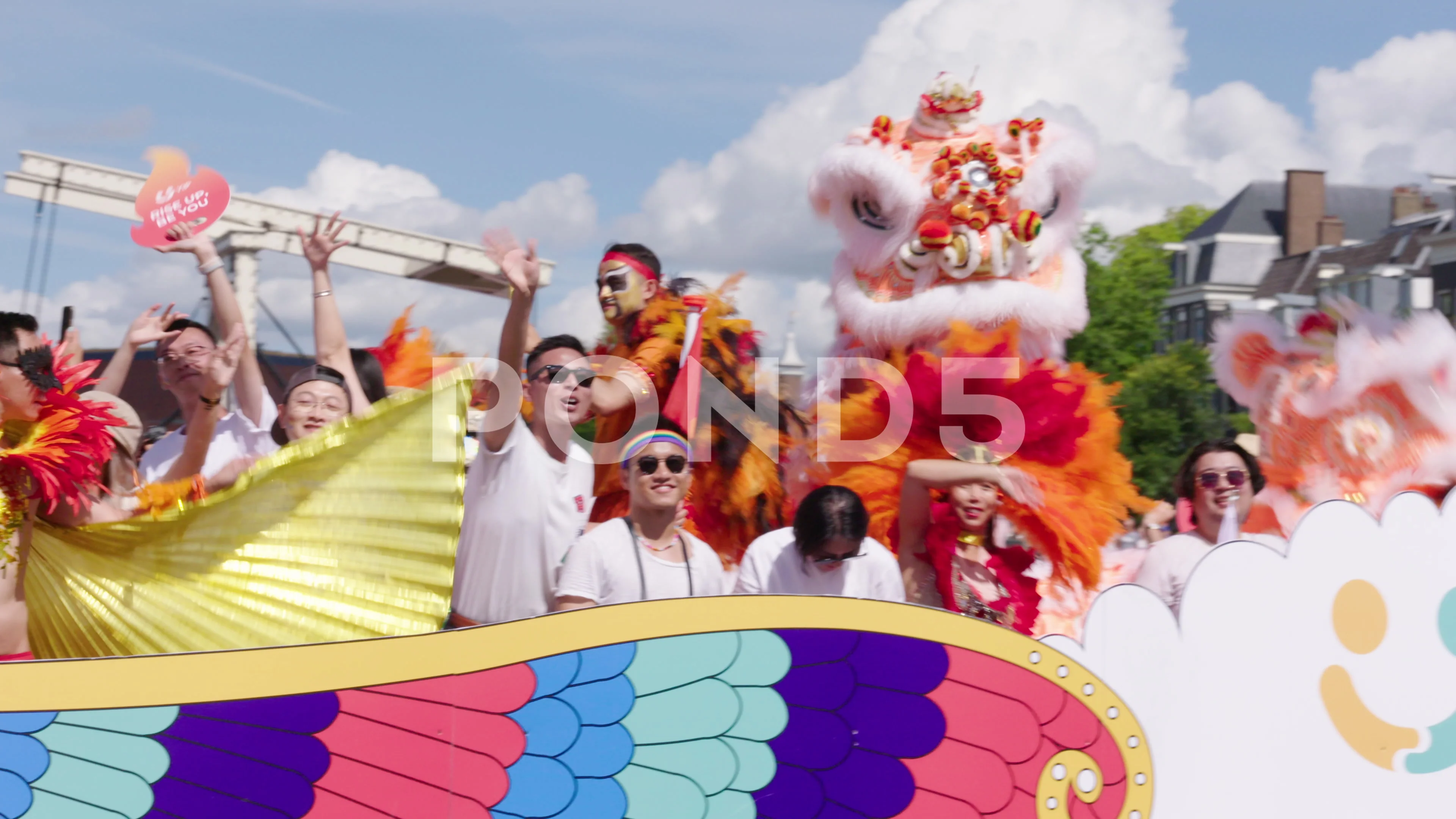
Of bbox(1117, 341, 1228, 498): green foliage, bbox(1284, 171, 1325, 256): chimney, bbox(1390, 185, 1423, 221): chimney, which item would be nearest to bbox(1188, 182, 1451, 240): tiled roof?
bbox(1284, 171, 1325, 256): chimney

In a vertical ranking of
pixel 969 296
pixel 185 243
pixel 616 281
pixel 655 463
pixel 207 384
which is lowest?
pixel 655 463

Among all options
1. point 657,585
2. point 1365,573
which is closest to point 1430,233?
point 1365,573

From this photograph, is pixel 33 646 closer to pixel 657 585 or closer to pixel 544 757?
pixel 544 757

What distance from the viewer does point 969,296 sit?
11.7 feet

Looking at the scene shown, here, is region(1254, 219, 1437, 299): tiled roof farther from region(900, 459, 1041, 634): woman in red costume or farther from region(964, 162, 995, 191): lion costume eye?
region(900, 459, 1041, 634): woman in red costume

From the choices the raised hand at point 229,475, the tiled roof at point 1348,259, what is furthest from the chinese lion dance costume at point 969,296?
the tiled roof at point 1348,259

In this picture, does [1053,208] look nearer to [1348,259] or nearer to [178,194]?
[178,194]

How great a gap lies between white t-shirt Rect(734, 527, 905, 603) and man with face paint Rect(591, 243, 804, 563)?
17.5 inches

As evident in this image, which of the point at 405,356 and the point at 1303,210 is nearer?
the point at 405,356

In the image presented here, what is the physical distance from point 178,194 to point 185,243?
0.18m

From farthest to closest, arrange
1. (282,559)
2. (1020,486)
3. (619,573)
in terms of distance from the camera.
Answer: (1020,486), (619,573), (282,559)

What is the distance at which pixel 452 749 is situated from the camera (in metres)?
2.12

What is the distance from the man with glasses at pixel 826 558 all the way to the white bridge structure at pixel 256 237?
2.35 ft

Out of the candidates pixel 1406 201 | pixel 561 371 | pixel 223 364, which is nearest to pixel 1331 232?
pixel 1406 201
